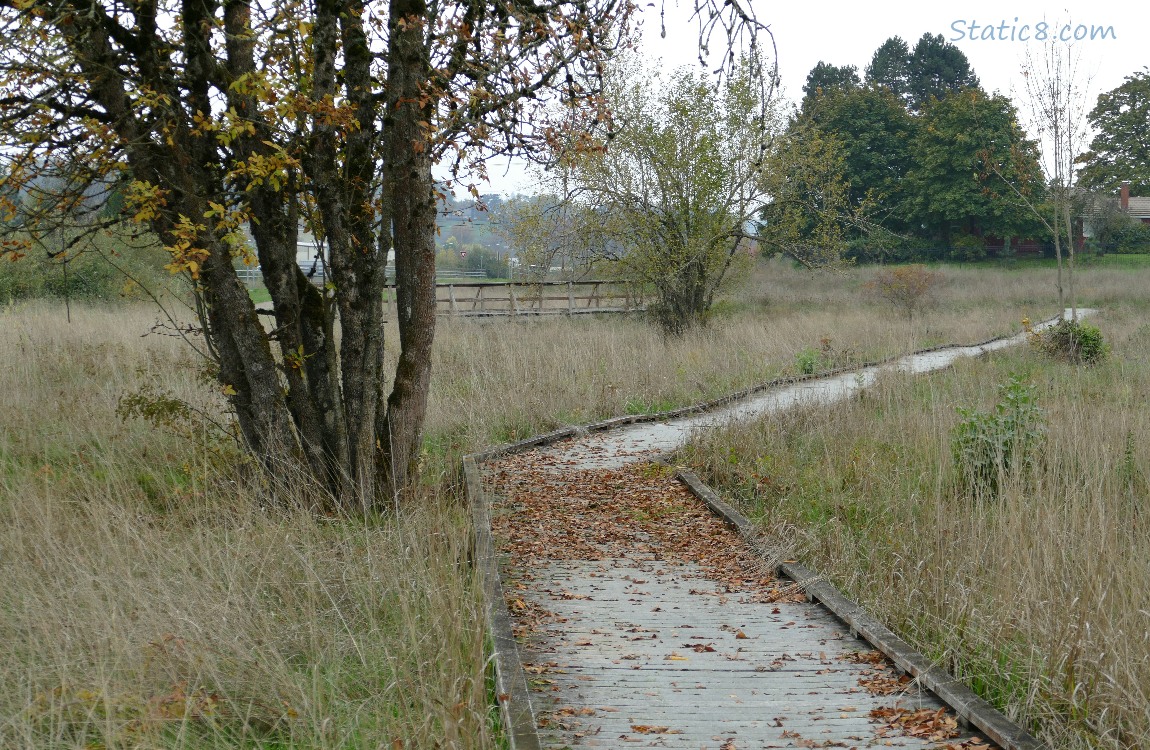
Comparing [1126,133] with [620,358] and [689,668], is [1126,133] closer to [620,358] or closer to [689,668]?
[620,358]

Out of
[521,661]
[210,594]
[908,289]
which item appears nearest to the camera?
[521,661]

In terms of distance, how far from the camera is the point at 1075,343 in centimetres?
1686

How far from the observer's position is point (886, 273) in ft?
113

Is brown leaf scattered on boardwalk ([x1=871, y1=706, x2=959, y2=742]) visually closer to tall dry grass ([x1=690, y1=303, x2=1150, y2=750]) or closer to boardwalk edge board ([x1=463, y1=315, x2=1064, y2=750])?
boardwalk edge board ([x1=463, y1=315, x2=1064, y2=750])

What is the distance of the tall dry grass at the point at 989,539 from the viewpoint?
402cm

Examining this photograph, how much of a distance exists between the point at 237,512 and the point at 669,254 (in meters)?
15.0

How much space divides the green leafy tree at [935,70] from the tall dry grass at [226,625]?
53.9 metres

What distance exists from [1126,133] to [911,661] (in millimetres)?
48523

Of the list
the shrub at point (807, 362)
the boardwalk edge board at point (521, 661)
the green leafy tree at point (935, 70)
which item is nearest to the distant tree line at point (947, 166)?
the green leafy tree at point (935, 70)

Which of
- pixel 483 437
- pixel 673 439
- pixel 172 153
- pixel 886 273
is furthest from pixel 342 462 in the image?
pixel 886 273

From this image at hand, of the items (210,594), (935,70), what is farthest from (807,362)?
(935,70)

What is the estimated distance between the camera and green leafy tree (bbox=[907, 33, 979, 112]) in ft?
177

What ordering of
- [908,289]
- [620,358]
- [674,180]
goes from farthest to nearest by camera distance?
[908,289] → [674,180] → [620,358]

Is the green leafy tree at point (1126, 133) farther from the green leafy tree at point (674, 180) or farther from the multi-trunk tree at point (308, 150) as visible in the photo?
the multi-trunk tree at point (308, 150)
